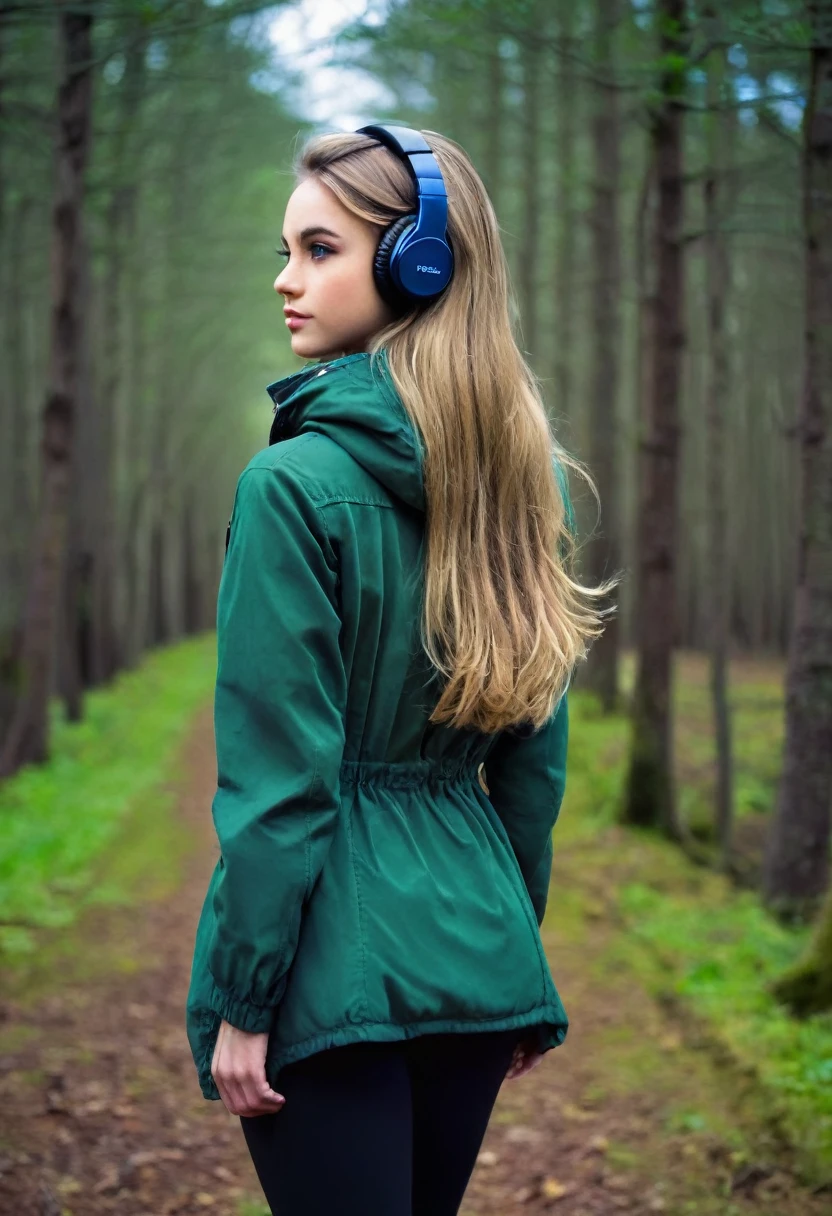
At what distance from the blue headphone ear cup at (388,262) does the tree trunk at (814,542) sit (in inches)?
189

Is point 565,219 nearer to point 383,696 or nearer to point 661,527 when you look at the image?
point 661,527

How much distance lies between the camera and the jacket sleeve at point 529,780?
2186 mm

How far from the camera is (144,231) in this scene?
60.8 ft

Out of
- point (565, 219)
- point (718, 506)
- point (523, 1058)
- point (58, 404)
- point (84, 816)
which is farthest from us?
point (565, 219)

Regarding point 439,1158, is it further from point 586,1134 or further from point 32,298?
point 32,298

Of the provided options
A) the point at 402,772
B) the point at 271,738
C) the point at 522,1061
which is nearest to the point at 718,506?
the point at 522,1061

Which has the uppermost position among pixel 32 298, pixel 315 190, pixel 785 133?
pixel 32 298

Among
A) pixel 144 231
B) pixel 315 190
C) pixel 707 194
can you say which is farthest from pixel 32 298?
pixel 315 190

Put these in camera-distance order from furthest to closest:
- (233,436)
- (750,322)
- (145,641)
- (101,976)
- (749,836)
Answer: (233,436)
(145,641)
(750,322)
(749,836)
(101,976)

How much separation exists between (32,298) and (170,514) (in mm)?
11788

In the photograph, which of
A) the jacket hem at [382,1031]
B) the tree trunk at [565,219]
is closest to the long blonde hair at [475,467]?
the jacket hem at [382,1031]

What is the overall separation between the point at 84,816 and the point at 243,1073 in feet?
27.8

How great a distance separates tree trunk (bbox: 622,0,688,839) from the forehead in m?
7.27

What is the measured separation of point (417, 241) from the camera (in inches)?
74.9
